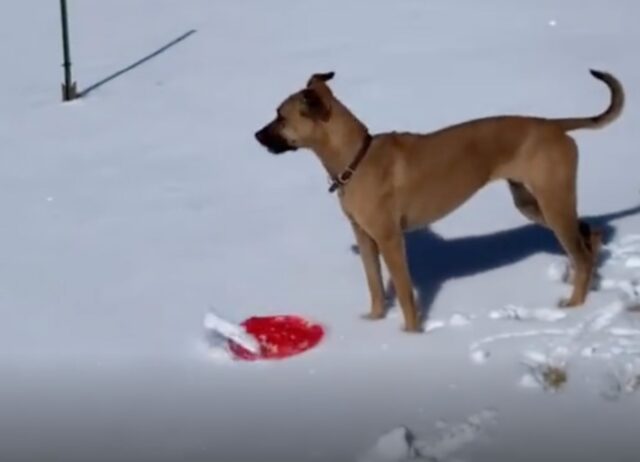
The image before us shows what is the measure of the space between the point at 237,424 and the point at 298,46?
5.16 m

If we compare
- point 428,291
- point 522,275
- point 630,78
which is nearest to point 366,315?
point 428,291

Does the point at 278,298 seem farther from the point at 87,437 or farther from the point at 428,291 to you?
the point at 87,437

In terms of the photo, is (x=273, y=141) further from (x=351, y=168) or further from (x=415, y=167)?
(x=415, y=167)

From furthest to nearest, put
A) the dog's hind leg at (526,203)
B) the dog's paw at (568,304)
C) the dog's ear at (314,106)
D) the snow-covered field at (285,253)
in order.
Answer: the dog's hind leg at (526,203), the dog's paw at (568,304), the dog's ear at (314,106), the snow-covered field at (285,253)

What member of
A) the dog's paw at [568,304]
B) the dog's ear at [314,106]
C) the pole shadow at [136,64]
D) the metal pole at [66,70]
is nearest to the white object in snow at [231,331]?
the dog's ear at [314,106]

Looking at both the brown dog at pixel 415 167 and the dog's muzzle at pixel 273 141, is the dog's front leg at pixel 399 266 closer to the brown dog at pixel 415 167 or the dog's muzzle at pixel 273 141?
the brown dog at pixel 415 167

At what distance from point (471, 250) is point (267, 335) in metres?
1.32

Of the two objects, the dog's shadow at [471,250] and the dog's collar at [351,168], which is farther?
the dog's shadow at [471,250]

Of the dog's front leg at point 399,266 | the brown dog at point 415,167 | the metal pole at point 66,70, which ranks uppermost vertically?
the brown dog at point 415,167

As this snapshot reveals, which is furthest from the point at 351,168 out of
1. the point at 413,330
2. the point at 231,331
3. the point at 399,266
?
the point at 231,331

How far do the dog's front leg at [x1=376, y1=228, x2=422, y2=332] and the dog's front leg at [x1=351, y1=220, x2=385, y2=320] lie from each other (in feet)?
0.56

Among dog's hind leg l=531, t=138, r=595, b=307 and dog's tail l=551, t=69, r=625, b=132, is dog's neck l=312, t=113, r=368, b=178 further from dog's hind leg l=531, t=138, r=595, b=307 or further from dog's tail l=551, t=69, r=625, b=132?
dog's tail l=551, t=69, r=625, b=132

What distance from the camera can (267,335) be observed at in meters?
5.64

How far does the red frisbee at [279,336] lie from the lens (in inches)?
218
